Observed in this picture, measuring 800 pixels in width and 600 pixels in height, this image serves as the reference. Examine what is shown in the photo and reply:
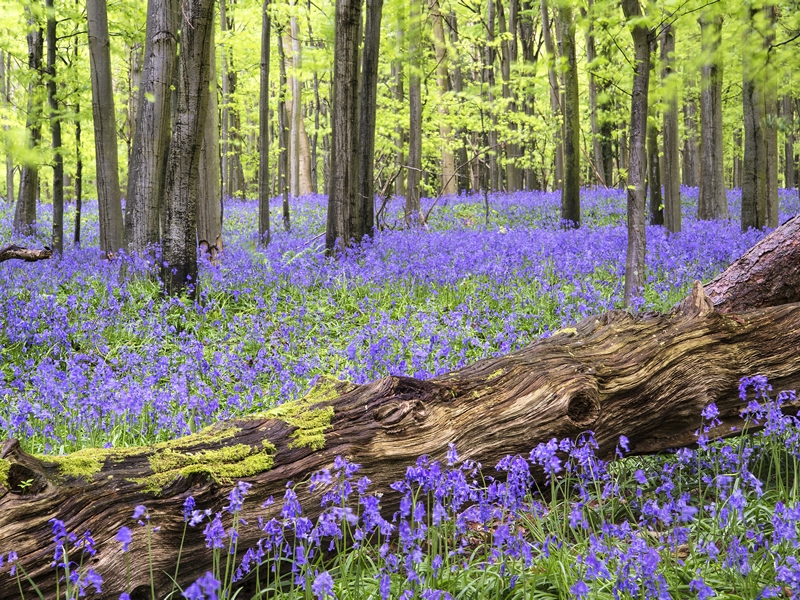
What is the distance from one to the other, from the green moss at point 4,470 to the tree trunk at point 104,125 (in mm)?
8212

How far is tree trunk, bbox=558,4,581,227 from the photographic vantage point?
13.0 meters

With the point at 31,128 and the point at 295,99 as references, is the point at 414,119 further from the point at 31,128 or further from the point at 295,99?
the point at 31,128

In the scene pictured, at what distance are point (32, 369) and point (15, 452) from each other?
3874 millimetres

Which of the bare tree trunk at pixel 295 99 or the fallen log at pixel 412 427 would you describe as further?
the bare tree trunk at pixel 295 99

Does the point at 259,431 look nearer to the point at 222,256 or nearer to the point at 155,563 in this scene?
the point at 155,563

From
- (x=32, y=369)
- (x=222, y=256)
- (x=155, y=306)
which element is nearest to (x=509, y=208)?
(x=222, y=256)

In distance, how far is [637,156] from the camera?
654 centimetres

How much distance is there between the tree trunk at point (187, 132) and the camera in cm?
711

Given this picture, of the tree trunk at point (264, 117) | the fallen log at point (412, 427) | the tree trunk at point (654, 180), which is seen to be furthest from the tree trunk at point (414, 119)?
the fallen log at point (412, 427)

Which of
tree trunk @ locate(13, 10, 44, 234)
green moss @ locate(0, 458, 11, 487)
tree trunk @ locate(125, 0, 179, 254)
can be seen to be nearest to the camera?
green moss @ locate(0, 458, 11, 487)

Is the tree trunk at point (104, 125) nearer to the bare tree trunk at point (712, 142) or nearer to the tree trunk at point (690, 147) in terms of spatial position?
the bare tree trunk at point (712, 142)

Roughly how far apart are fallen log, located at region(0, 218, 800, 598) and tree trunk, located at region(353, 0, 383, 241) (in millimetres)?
8003

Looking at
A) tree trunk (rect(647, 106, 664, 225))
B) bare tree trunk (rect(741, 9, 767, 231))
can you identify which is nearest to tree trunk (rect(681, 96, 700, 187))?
tree trunk (rect(647, 106, 664, 225))

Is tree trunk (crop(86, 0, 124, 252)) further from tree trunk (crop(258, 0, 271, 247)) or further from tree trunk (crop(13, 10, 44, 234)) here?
tree trunk (crop(258, 0, 271, 247))
